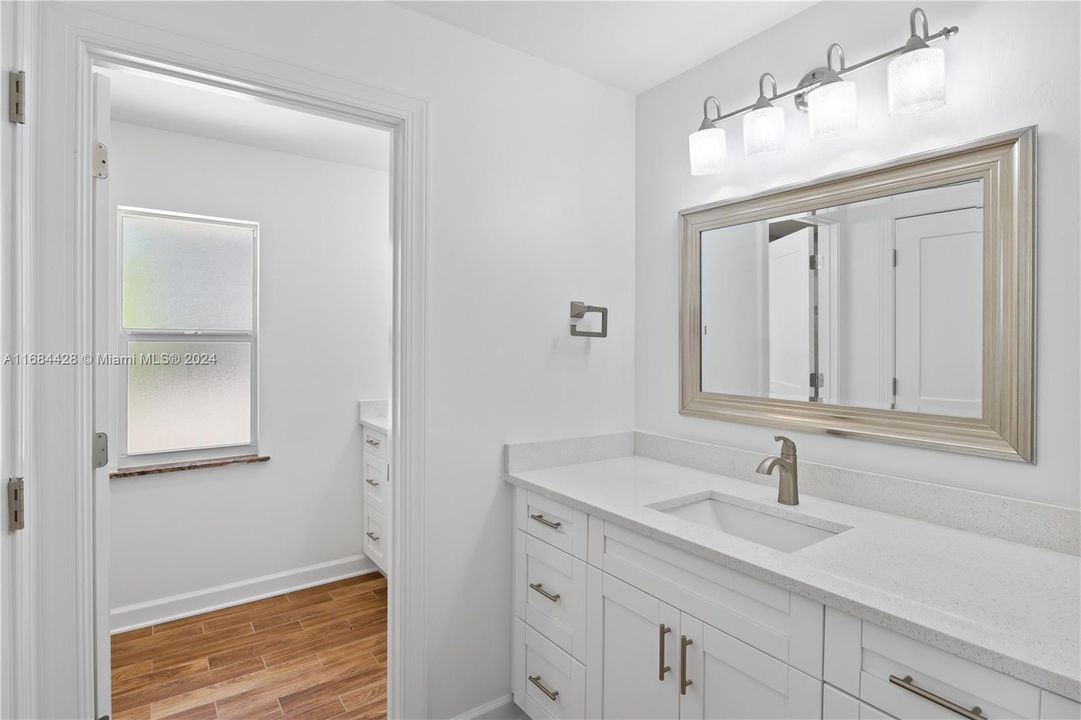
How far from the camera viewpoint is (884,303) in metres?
1.61

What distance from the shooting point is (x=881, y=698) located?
1.03m

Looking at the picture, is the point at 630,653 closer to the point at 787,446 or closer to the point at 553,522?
the point at 553,522

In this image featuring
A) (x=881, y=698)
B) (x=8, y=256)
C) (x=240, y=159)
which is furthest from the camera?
(x=240, y=159)

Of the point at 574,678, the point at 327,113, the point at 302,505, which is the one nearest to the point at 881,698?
the point at 574,678

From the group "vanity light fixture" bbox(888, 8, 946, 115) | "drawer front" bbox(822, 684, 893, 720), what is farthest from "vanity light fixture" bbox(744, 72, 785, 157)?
"drawer front" bbox(822, 684, 893, 720)

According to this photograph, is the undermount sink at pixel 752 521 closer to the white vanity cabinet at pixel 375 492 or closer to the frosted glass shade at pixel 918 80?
the frosted glass shade at pixel 918 80

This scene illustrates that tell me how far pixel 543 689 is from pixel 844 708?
1.07m

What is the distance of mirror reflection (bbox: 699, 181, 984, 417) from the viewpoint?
1471 mm

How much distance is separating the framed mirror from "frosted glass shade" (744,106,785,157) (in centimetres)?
15

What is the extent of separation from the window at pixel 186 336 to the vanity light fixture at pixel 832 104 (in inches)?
105

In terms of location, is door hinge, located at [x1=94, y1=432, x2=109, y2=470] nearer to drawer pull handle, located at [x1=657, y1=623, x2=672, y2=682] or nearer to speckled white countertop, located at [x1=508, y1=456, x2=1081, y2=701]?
speckled white countertop, located at [x1=508, y1=456, x2=1081, y2=701]

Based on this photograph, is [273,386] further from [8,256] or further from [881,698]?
[881,698]

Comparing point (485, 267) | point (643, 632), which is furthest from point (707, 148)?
point (643, 632)

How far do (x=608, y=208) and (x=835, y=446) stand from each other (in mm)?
1226
